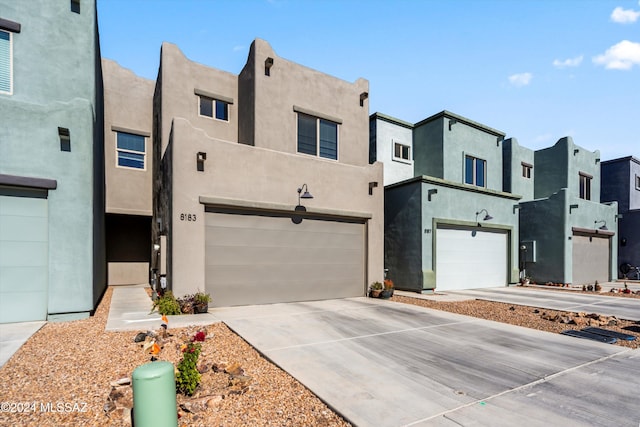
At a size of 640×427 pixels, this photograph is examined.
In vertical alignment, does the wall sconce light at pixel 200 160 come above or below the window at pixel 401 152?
below

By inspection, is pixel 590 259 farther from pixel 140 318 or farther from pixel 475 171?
pixel 140 318

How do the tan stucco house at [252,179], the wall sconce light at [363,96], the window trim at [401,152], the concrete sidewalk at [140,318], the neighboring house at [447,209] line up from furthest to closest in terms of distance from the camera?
1. the window trim at [401,152]
2. the wall sconce light at [363,96]
3. the neighboring house at [447,209]
4. the tan stucco house at [252,179]
5. the concrete sidewalk at [140,318]

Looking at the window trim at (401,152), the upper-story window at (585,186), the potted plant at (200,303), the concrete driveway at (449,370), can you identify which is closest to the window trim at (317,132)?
the window trim at (401,152)

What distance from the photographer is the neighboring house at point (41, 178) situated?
7.60 meters

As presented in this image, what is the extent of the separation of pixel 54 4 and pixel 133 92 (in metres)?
6.58

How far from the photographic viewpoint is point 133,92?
15.4m

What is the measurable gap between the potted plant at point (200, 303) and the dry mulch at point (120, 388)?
2.23 m

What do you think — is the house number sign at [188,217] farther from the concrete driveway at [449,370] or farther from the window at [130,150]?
the window at [130,150]

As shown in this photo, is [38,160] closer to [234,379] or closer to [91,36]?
[91,36]

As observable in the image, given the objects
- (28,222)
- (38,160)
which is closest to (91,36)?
(38,160)

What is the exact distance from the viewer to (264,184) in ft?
35.1

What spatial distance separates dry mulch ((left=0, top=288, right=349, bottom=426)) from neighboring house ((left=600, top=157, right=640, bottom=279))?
30.2m

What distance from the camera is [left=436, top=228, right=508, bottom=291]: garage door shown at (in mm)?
15148

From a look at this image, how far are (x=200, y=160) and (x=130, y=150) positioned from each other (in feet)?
26.5
